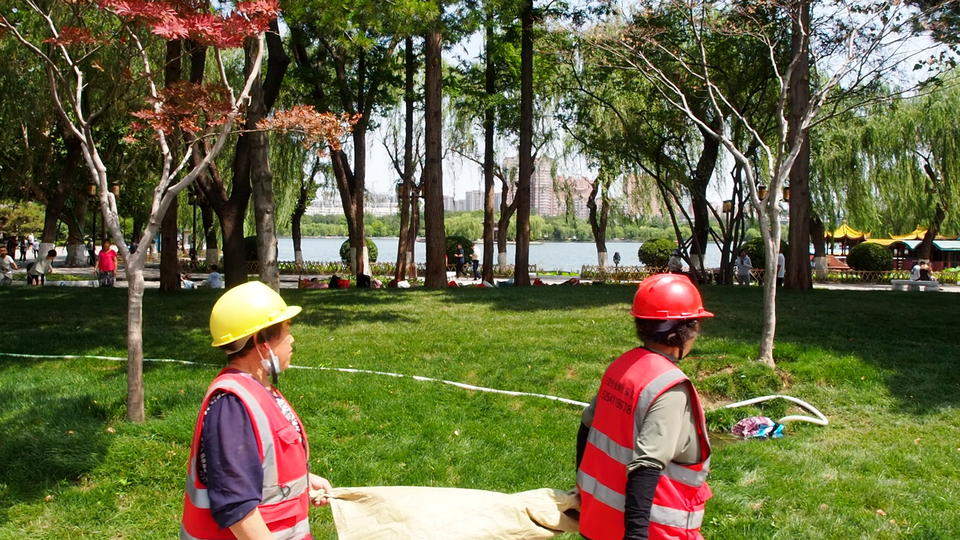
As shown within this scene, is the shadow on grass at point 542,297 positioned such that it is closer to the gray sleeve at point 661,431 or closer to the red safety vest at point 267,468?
the gray sleeve at point 661,431

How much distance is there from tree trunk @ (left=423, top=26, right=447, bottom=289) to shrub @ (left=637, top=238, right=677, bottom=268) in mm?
18567

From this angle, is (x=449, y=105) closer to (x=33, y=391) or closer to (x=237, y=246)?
(x=237, y=246)

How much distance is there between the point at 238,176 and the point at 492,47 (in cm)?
1348

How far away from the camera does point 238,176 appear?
1351 centimetres

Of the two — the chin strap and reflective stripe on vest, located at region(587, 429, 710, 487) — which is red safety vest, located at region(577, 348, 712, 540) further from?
the chin strap

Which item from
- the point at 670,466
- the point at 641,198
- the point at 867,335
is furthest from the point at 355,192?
the point at 670,466

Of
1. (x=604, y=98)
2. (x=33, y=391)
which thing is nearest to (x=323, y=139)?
(x=33, y=391)

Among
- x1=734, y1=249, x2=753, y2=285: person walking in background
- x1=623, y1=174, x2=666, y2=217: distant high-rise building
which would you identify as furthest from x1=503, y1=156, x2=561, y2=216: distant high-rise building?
x1=734, y1=249, x2=753, y2=285: person walking in background

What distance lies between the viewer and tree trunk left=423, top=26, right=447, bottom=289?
1823 cm

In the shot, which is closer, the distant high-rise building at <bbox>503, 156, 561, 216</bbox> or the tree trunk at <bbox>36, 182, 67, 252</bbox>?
the tree trunk at <bbox>36, 182, 67, 252</bbox>

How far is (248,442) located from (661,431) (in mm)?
1298

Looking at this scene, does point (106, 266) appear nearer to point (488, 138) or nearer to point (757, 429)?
point (488, 138)

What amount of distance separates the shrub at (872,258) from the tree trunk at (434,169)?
24.0 m

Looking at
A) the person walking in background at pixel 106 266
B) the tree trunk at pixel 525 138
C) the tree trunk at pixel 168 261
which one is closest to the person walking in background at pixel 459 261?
the tree trunk at pixel 525 138
